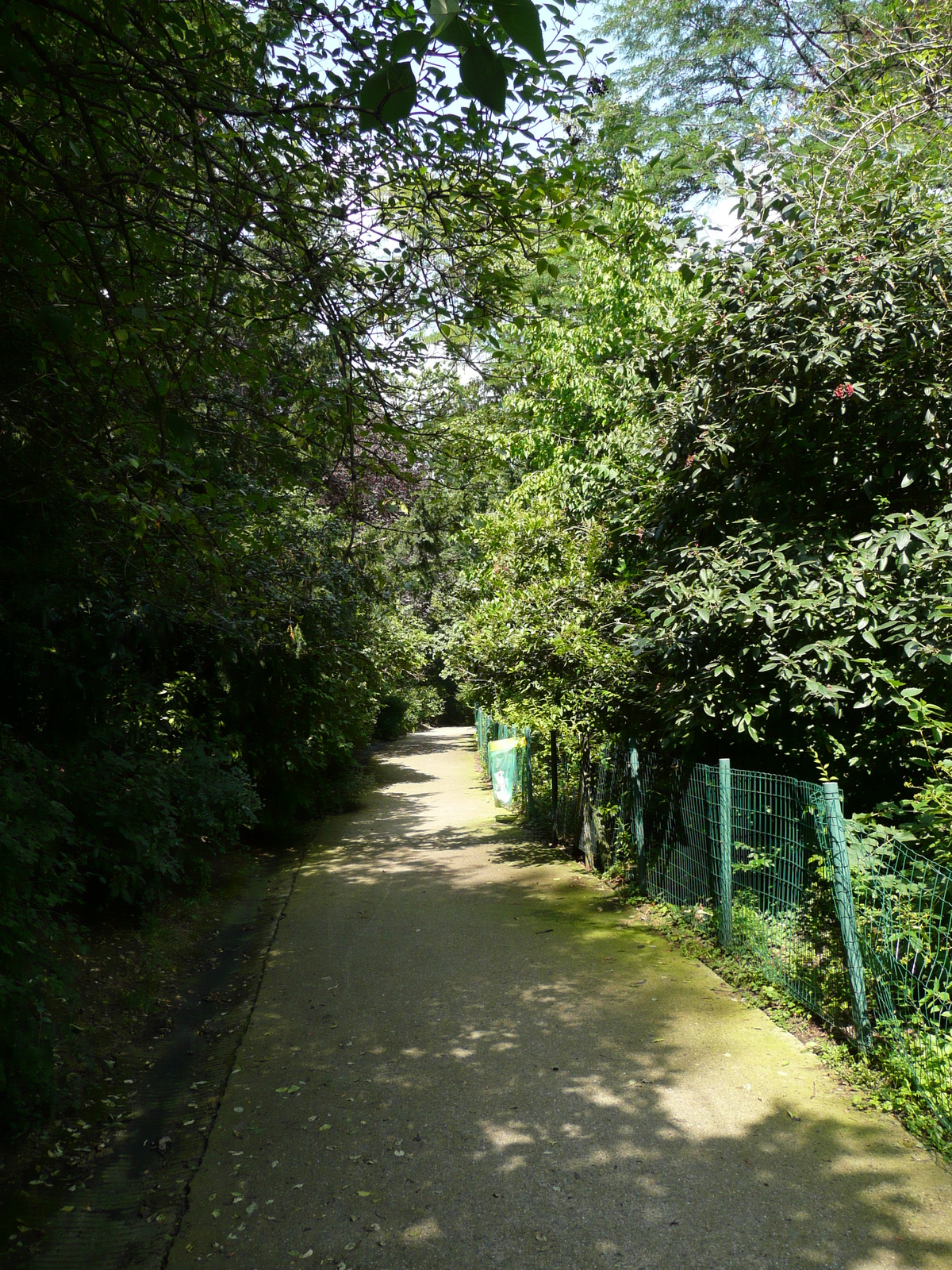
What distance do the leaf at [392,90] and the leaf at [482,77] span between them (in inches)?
17.3

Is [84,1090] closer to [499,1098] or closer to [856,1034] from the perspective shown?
[499,1098]

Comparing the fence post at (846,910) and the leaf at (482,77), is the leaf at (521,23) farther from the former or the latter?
the fence post at (846,910)

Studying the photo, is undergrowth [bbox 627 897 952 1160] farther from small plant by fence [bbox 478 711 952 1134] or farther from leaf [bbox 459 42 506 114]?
leaf [bbox 459 42 506 114]

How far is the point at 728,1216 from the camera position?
11.4 ft

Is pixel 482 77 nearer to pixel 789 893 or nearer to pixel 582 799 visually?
pixel 789 893

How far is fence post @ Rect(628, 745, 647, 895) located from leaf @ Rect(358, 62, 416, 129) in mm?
6759

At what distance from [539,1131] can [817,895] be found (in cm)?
219

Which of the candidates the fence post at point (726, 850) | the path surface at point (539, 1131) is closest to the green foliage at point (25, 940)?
the path surface at point (539, 1131)

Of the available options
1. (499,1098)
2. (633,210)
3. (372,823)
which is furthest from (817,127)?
(372,823)

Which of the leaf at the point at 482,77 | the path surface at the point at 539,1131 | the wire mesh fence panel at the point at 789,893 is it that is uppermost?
the leaf at the point at 482,77

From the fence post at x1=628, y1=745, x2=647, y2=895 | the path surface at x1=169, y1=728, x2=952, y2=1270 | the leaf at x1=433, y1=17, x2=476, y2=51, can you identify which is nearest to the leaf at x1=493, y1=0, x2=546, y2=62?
the leaf at x1=433, y1=17, x2=476, y2=51

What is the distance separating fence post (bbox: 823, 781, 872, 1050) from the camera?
4.60 meters

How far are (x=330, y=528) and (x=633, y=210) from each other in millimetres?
5808

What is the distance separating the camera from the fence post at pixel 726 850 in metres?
6.31
